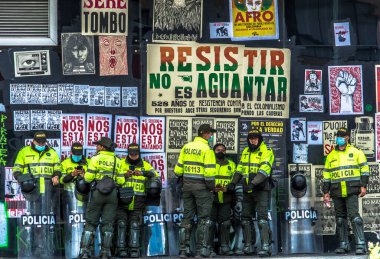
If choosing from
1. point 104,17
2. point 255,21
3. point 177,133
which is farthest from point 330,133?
point 104,17

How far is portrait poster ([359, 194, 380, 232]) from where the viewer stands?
24594 millimetres

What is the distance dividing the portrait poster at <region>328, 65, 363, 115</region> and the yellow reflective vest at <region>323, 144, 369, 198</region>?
1.21 metres

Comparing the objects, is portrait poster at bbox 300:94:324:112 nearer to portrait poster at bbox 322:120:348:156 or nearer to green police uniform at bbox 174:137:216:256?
portrait poster at bbox 322:120:348:156

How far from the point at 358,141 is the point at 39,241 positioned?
19.7 feet

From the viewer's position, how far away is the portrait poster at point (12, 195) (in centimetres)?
2373

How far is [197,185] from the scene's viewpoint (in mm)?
22938

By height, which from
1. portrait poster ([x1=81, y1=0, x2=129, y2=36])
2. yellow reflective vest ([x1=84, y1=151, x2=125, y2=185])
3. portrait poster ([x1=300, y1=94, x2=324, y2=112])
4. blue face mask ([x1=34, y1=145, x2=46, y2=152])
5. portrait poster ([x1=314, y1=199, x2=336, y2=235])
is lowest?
portrait poster ([x1=314, y1=199, x2=336, y2=235])

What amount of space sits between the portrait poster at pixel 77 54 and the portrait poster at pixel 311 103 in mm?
3812

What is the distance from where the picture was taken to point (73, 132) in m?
24.0

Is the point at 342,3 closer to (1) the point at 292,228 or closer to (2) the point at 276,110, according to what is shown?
(2) the point at 276,110

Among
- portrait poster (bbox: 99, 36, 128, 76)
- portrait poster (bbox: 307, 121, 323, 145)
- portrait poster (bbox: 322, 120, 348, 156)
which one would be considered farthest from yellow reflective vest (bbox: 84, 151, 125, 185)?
portrait poster (bbox: 322, 120, 348, 156)

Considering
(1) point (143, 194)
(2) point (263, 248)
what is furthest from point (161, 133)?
(2) point (263, 248)

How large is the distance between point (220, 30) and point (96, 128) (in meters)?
2.82

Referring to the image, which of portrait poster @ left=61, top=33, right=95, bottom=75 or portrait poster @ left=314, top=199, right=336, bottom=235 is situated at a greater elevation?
portrait poster @ left=61, top=33, right=95, bottom=75
